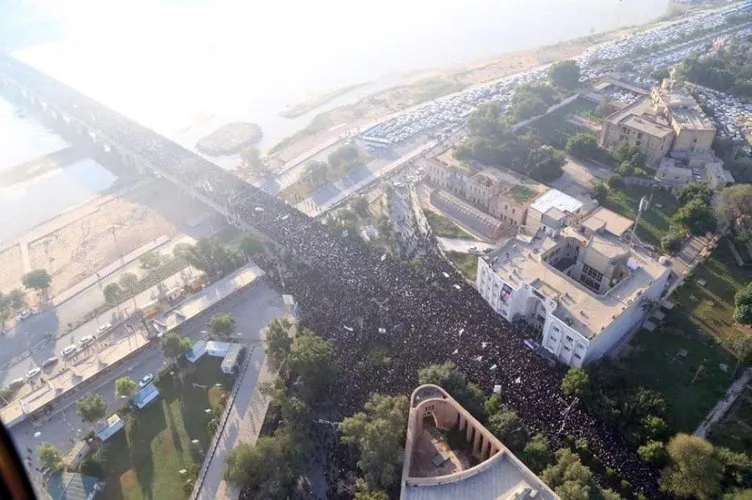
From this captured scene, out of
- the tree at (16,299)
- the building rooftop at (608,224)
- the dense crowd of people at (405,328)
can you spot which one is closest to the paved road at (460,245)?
the dense crowd of people at (405,328)

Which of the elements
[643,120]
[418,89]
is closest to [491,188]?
[643,120]

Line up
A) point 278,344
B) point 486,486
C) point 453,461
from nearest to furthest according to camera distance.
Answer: point 486,486, point 453,461, point 278,344

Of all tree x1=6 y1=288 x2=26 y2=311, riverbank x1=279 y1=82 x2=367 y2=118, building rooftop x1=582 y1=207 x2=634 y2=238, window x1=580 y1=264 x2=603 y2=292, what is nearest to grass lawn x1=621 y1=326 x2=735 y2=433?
window x1=580 y1=264 x2=603 y2=292

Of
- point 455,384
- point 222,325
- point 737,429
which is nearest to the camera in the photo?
point 737,429

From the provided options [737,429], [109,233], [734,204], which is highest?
[734,204]

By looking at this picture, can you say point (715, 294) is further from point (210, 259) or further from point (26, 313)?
point (26, 313)

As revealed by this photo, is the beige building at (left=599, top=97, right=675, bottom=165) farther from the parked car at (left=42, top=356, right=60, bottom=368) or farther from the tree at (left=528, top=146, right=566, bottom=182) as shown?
the parked car at (left=42, top=356, right=60, bottom=368)

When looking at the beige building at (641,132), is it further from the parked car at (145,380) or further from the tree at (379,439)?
the parked car at (145,380)
